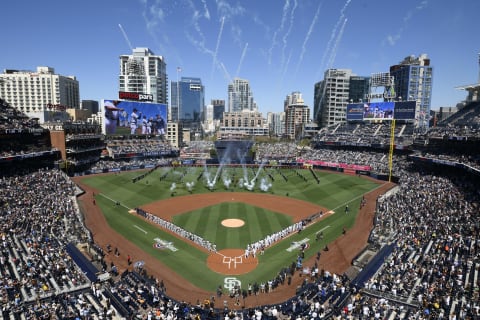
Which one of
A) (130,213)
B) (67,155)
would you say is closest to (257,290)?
(130,213)

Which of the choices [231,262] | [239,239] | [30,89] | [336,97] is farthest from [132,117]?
[336,97]

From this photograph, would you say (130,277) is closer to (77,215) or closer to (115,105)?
(77,215)

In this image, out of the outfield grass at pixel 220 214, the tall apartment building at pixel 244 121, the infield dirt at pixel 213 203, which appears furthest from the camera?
the tall apartment building at pixel 244 121

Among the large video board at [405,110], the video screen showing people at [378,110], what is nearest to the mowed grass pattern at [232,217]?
the large video board at [405,110]

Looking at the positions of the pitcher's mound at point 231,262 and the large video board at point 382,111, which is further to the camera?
the large video board at point 382,111

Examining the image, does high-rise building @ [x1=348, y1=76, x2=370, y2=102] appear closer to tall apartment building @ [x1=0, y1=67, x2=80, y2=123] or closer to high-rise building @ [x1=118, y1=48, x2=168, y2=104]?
high-rise building @ [x1=118, y1=48, x2=168, y2=104]

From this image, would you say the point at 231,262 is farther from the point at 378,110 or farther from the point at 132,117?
the point at 378,110

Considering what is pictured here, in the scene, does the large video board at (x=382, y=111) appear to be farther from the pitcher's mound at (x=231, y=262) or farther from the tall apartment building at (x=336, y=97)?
the tall apartment building at (x=336, y=97)
